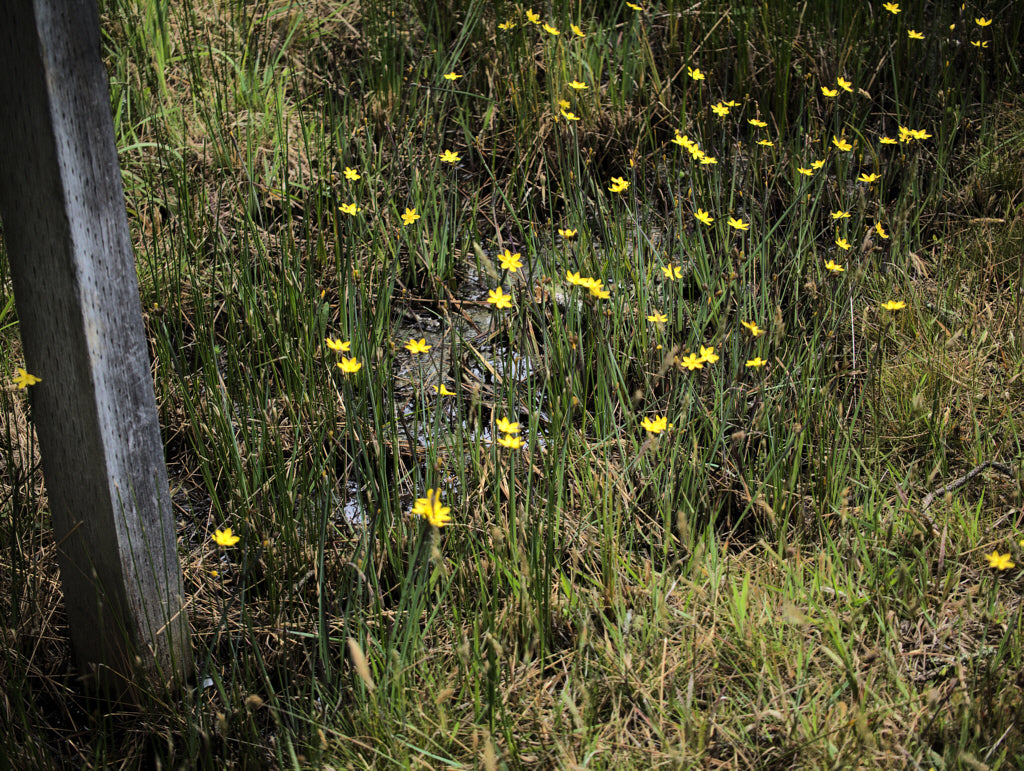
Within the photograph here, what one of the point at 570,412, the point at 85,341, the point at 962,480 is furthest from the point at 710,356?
Answer: the point at 85,341

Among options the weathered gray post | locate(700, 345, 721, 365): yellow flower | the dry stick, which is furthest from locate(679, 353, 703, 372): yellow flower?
the weathered gray post

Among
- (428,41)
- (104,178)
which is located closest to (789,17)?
(428,41)

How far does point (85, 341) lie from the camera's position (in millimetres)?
1357

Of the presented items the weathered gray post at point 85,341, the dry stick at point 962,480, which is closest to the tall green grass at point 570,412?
the dry stick at point 962,480

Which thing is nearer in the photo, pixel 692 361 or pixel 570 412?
pixel 570 412

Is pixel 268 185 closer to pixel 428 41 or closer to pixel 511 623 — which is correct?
pixel 428 41

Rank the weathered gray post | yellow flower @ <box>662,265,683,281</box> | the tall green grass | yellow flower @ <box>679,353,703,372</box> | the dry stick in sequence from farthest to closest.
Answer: yellow flower @ <box>662,265,683,281</box>
yellow flower @ <box>679,353,703,372</box>
the dry stick
the tall green grass
the weathered gray post

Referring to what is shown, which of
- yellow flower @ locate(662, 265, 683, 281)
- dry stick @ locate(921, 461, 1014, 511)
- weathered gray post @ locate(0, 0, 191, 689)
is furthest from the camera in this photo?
yellow flower @ locate(662, 265, 683, 281)

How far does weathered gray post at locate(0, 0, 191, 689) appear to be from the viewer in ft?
4.08

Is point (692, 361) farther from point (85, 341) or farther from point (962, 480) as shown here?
point (85, 341)

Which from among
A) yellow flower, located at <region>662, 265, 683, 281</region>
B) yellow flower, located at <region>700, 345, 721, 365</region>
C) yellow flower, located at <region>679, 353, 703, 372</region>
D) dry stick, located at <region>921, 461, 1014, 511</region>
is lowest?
dry stick, located at <region>921, 461, 1014, 511</region>

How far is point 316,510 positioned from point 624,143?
2.10 meters

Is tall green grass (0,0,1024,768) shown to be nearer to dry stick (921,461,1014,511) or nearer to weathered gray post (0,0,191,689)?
dry stick (921,461,1014,511)

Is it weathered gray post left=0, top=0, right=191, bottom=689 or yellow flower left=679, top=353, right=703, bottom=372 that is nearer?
weathered gray post left=0, top=0, right=191, bottom=689
